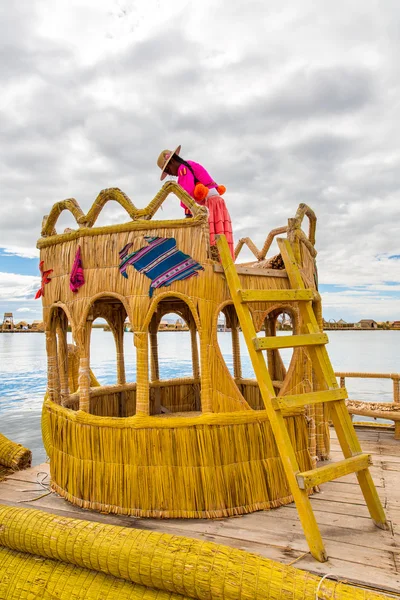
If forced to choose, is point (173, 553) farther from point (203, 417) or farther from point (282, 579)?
point (203, 417)

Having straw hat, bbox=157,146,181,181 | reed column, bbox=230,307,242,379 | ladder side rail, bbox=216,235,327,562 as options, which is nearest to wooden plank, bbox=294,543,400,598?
ladder side rail, bbox=216,235,327,562

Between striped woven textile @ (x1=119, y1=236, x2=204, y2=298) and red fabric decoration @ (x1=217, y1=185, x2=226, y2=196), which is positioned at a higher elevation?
red fabric decoration @ (x1=217, y1=185, x2=226, y2=196)

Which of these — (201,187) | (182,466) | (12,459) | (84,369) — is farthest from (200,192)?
(12,459)

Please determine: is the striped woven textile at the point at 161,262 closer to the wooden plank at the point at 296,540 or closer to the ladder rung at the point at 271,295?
the ladder rung at the point at 271,295

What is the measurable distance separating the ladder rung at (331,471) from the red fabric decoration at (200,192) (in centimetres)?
389

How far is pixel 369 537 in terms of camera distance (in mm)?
4648

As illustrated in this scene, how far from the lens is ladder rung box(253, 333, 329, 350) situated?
473cm

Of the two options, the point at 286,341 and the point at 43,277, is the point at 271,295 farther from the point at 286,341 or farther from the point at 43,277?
the point at 43,277

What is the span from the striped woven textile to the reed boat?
1 cm

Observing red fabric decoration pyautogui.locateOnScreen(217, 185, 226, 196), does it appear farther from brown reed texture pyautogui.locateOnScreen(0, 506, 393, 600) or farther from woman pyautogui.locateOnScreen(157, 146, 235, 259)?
brown reed texture pyautogui.locateOnScreen(0, 506, 393, 600)

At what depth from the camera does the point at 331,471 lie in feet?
14.6

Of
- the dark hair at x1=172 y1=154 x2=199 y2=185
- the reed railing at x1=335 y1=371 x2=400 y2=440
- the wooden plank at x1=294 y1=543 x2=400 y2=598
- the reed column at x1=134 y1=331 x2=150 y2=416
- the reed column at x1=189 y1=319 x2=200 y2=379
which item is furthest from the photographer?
the reed column at x1=189 y1=319 x2=200 y2=379

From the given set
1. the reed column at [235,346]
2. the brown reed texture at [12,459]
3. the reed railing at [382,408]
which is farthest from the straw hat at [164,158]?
the reed railing at [382,408]

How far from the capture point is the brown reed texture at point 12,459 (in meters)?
7.42
